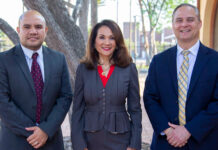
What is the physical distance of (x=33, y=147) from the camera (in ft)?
8.68

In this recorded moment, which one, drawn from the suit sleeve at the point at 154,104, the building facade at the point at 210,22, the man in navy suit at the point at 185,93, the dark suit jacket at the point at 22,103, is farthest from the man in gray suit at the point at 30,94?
the building facade at the point at 210,22

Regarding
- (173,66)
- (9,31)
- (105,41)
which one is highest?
(9,31)

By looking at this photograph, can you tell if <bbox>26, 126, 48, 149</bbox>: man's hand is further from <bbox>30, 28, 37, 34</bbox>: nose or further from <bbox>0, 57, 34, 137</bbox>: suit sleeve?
<bbox>30, 28, 37, 34</bbox>: nose

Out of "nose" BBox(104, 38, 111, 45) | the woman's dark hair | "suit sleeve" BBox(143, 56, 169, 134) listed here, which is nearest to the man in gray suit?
the woman's dark hair

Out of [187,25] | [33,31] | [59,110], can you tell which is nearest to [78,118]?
[59,110]

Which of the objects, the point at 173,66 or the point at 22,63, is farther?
the point at 173,66

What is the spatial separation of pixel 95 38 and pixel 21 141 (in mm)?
1358

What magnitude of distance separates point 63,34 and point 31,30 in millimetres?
1611

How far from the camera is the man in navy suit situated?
257 cm

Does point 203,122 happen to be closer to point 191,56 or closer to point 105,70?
point 191,56

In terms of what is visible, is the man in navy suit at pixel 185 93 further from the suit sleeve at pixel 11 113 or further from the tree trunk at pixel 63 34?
the tree trunk at pixel 63 34

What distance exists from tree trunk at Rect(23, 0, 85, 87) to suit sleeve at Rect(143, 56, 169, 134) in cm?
179

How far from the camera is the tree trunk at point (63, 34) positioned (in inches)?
160

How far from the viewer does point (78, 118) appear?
107 inches
